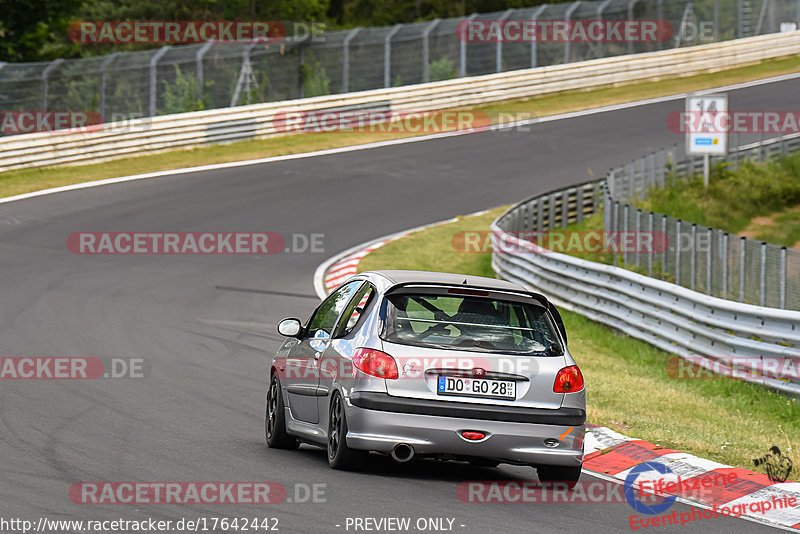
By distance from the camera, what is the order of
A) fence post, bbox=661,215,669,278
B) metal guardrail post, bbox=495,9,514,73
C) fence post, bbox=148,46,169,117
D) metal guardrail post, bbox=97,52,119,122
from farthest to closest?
metal guardrail post, bbox=495,9,514,73
fence post, bbox=148,46,169,117
metal guardrail post, bbox=97,52,119,122
fence post, bbox=661,215,669,278

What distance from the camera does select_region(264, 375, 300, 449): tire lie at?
934 centimetres

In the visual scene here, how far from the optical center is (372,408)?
7.96 m

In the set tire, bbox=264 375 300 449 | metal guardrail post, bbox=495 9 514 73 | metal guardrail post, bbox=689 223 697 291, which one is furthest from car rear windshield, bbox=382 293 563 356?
metal guardrail post, bbox=495 9 514 73

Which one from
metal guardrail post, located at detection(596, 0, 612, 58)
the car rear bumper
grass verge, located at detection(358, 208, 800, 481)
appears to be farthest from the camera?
metal guardrail post, located at detection(596, 0, 612, 58)

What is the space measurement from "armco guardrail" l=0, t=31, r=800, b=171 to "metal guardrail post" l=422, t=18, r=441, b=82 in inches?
65.6

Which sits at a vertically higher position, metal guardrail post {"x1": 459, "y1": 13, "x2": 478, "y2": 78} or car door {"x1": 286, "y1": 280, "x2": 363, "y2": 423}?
car door {"x1": 286, "y1": 280, "x2": 363, "y2": 423}

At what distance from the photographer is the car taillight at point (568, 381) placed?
26.8 ft

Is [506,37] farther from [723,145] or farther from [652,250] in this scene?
[652,250]

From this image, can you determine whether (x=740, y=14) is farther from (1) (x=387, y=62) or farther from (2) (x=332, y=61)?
(2) (x=332, y=61)

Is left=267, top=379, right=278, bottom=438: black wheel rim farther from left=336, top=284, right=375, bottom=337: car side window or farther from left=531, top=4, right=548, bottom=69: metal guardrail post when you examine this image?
left=531, top=4, right=548, bottom=69: metal guardrail post

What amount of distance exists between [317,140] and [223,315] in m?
18.6

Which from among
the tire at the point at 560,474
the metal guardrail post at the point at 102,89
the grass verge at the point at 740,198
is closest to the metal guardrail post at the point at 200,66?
the metal guardrail post at the point at 102,89

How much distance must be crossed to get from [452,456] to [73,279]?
12086 mm

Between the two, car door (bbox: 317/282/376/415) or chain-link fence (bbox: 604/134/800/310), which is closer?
car door (bbox: 317/282/376/415)
